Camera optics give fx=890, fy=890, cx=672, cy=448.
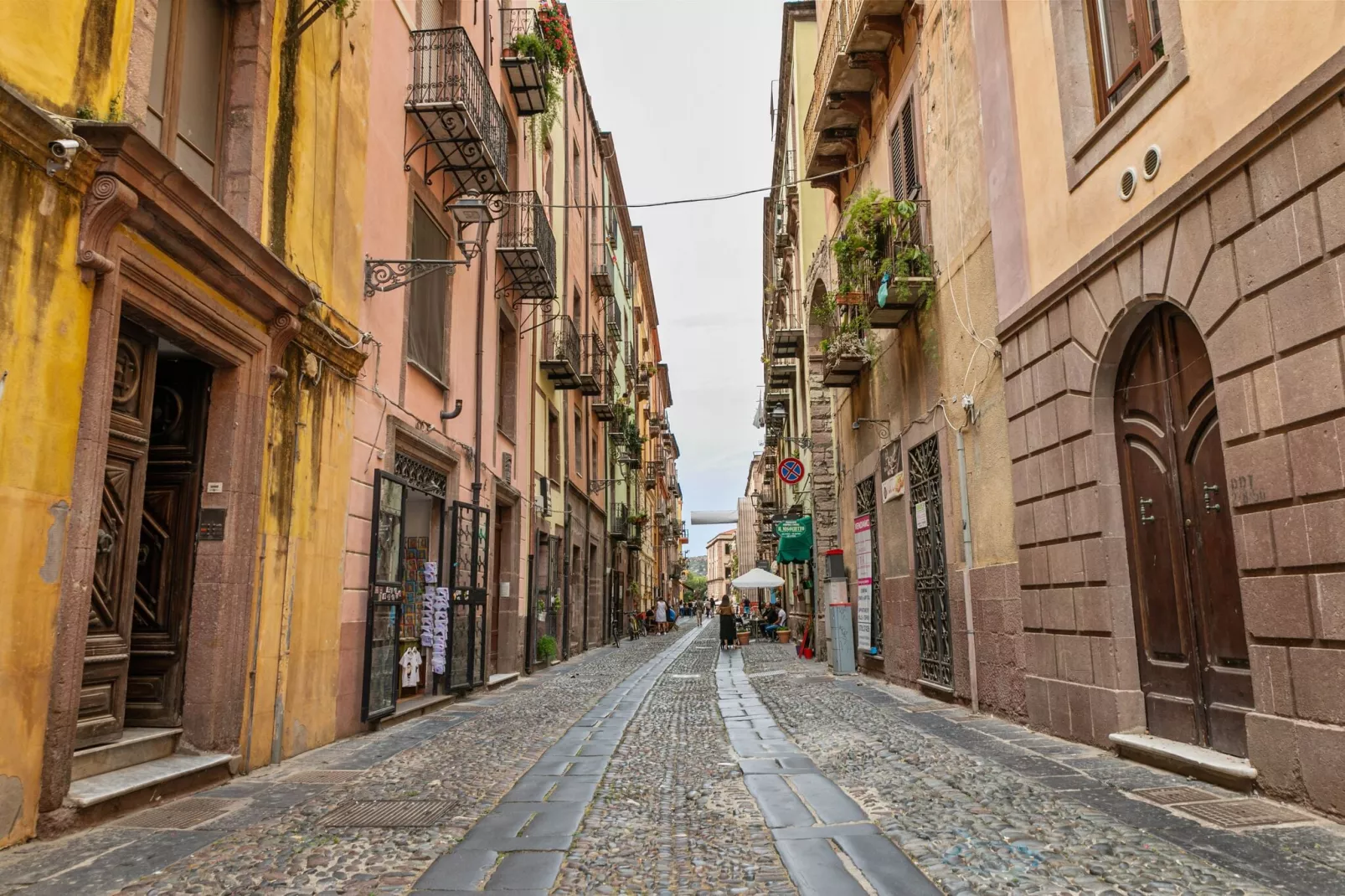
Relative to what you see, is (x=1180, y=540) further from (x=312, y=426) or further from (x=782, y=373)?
(x=782, y=373)

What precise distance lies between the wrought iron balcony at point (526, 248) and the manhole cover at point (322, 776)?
377 inches

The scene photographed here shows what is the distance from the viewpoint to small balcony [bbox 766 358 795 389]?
83.8ft

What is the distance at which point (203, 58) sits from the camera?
6.86 meters

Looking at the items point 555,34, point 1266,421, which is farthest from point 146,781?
point 555,34

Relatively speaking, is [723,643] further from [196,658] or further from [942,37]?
[196,658]

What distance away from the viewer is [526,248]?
14.4 metres

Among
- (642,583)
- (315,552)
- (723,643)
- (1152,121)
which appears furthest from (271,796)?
(642,583)

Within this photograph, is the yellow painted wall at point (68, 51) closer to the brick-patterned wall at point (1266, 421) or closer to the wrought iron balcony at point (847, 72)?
the brick-patterned wall at point (1266, 421)

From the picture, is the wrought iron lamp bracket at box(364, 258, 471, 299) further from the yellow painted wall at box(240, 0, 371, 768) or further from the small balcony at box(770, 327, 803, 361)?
the small balcony at box(770, 327, 803, 361)

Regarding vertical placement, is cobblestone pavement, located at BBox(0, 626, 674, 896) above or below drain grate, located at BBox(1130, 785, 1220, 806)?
below

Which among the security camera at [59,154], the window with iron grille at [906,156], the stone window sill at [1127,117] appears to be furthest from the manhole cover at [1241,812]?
the window with iron grille at [906,156]

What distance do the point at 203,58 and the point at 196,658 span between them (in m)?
4.53

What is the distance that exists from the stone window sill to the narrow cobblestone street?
443 centimetres

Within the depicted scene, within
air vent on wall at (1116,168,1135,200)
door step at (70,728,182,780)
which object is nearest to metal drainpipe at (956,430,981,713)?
air vent on wall at (1116,168,1135,200)
